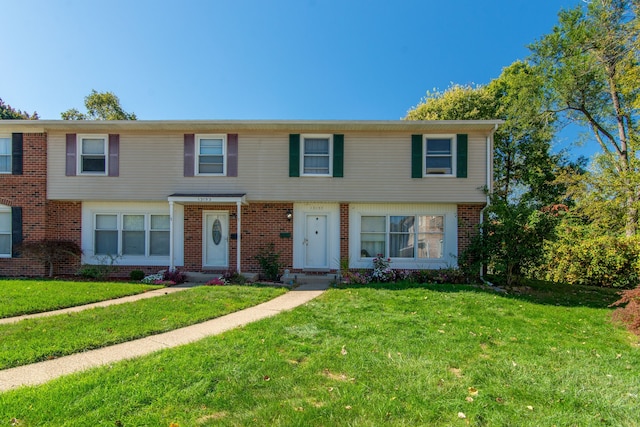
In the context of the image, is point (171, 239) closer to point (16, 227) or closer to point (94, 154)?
point (94, 154)

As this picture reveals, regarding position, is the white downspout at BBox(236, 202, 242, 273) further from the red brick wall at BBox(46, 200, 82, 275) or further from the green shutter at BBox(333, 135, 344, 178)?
the red brick wall at BBox(46, 200, 82, 275)

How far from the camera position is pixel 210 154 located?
10.8 meters

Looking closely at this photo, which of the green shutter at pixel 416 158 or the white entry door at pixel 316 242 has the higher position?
the green shutter at pixel 416 158

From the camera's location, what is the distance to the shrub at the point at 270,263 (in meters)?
10.1

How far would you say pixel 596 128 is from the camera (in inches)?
656

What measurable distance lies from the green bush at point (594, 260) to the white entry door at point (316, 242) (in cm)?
882

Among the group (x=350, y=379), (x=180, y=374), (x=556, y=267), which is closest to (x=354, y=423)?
(x=350, y=379)

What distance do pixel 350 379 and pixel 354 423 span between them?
772 mm

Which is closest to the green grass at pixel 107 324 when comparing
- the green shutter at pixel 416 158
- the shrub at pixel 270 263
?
the shrub at pixel 270 263

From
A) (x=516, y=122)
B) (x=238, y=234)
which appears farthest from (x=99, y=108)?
(x=516, y=122)

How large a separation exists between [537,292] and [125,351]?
974cm

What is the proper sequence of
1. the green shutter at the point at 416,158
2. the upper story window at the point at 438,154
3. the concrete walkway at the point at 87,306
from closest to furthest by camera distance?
1. the concrete walkway at the point at 87,306
2. the green shutter at the point at 416,158
3. the upper story window at the point at 438,154

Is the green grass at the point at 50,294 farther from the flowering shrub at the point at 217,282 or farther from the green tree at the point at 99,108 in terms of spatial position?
the green tree at the point at 99,108

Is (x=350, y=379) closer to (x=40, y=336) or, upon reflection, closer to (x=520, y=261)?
(x=40, y=336)
